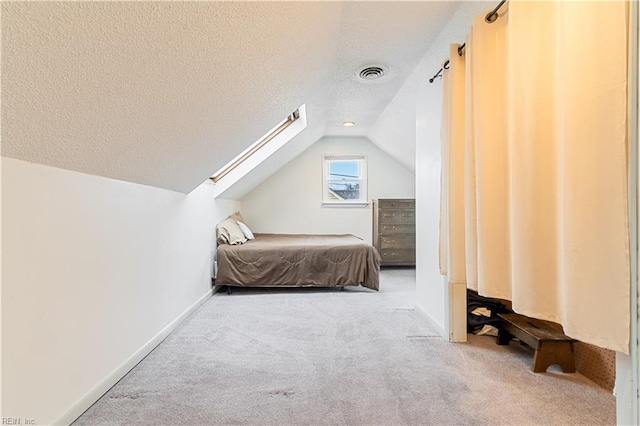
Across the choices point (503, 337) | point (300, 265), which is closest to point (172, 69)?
point (503, 337)

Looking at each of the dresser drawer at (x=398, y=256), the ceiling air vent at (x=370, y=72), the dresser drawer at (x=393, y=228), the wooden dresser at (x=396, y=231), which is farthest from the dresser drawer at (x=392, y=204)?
the ceiling air vent at (x=370, y=72)

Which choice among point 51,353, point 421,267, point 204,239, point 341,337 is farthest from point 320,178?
point 51,353

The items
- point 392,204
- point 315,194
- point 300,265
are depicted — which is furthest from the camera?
point 315,194

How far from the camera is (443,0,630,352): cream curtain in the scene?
911 millimetres

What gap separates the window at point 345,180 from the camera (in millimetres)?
5438

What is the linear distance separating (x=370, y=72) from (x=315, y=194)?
9.60 feet

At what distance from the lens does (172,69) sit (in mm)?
1207

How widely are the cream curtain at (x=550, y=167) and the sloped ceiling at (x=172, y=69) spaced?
0.81 metres

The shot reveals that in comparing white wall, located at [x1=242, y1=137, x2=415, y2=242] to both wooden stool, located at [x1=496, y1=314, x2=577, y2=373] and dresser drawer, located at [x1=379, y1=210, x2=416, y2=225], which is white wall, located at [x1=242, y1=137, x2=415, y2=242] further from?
wooden stool, located at [x1=496, y1=314, x2=577, y2=373]

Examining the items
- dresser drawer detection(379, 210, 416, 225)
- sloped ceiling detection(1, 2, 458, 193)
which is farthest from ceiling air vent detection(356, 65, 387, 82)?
dresser drawer detection(379, 210, 416, 225)

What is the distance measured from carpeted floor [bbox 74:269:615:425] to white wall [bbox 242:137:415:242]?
2941mm

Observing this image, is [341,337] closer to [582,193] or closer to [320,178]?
[582,193]

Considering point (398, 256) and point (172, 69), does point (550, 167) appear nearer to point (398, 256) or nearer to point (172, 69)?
point (172, 69)

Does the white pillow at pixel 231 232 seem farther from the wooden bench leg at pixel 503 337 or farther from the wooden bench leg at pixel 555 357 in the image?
the wooden bench leg at pixel 555 357
